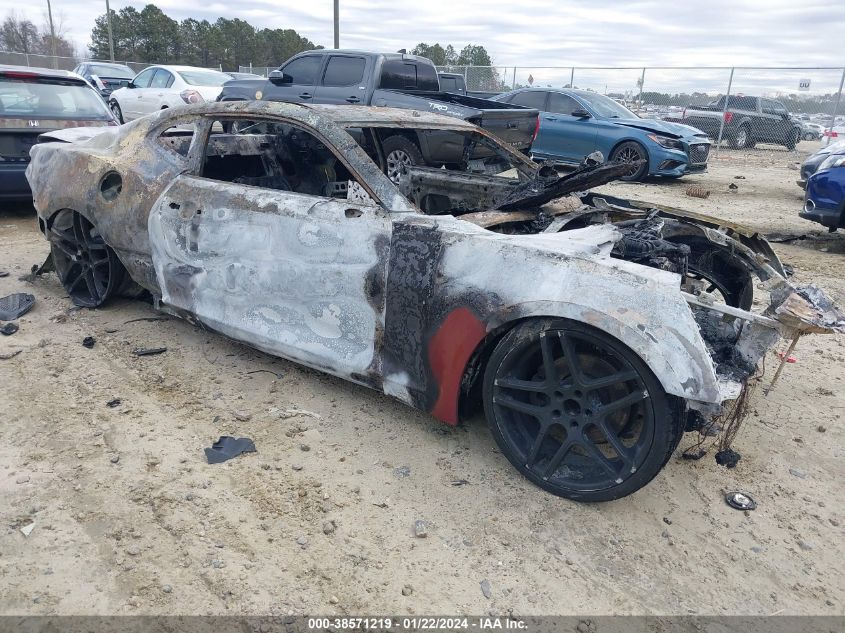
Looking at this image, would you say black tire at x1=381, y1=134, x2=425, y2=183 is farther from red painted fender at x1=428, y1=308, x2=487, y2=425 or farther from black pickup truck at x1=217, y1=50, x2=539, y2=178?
black pickup truck at x1=217, y1=50, x2=539, y2=178

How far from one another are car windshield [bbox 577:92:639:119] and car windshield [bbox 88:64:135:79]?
13.9 meters

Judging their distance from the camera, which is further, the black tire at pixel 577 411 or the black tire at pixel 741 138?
the black tire at pixel 741 138

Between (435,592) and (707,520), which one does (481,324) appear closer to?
(435,592)

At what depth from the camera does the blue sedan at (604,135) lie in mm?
10945

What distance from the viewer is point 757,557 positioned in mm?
2455

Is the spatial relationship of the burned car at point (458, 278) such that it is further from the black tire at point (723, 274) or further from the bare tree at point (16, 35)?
the bare tree at point (16, 35)

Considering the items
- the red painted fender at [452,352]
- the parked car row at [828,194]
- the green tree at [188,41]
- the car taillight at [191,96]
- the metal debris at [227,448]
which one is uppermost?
the green tree at [188,41]

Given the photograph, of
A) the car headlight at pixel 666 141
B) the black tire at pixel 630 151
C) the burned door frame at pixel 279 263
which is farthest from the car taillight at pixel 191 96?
the burned door frame at pixel 279 263

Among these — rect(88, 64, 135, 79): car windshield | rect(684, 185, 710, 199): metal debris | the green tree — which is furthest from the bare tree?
rect(684, 185, 710, 199): metal debris

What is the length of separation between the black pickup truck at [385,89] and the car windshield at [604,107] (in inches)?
121

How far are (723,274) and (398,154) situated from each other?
2586 mm

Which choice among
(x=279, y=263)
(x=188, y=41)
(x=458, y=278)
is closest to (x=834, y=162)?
(x=458, y=278)

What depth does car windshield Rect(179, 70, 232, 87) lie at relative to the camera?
13004mm

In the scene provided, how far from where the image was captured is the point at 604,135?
11.1 m
